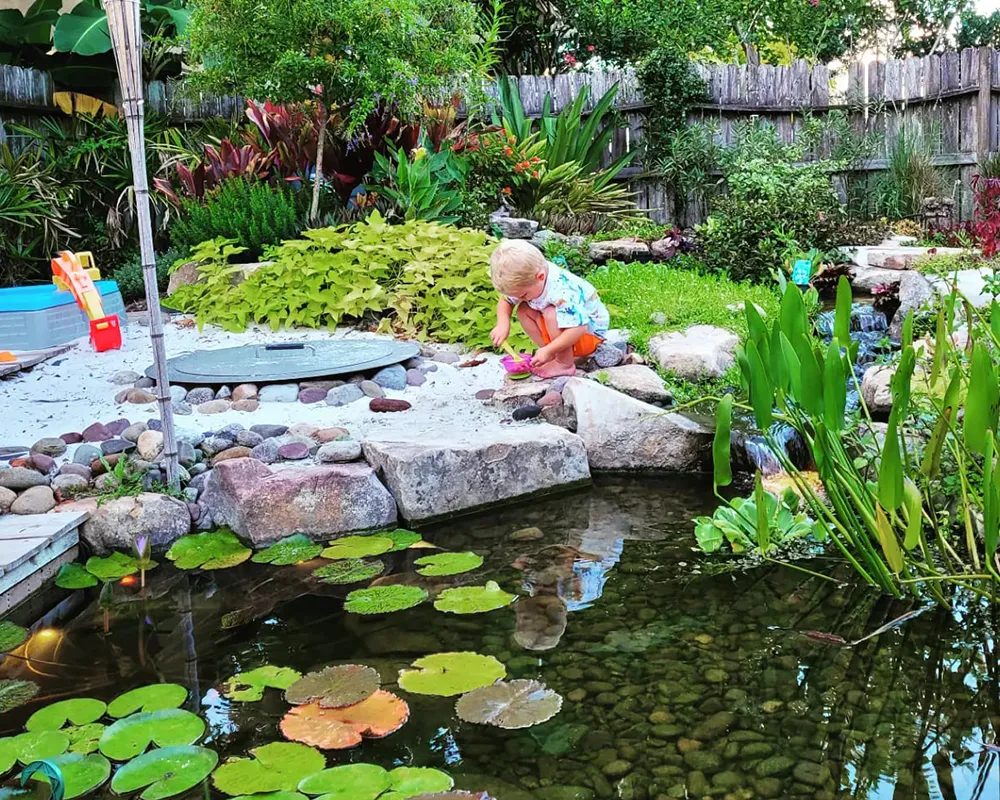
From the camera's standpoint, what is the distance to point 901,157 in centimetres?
1003

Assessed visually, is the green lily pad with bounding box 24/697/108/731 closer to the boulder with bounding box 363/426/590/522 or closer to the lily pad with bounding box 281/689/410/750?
the lily pad with bounding box 281/689/410/750

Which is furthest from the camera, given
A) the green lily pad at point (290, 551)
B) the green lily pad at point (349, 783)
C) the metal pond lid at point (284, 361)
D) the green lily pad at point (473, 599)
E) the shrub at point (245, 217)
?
the shrub at point (245, 217)

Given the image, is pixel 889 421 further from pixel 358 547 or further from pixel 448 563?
pixel 358 547

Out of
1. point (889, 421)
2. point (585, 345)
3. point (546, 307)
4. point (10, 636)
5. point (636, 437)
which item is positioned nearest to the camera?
point (889, 421)

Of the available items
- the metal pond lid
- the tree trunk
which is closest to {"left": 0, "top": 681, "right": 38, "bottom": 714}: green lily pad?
the metal pond lid

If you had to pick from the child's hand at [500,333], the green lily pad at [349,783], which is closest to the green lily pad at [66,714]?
the green lily pad at [349,783]

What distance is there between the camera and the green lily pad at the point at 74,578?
297 cm

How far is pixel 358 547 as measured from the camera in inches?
126

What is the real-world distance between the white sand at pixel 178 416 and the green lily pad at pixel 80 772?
1.98m

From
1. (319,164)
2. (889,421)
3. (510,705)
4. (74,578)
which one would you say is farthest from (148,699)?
(319,164)

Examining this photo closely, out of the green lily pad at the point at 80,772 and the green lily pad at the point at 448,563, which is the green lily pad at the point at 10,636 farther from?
the green lily pad at the point at 448,563

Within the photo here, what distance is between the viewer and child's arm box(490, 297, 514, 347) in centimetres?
441

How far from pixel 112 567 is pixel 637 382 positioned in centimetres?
247

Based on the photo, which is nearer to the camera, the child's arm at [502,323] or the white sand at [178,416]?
the white sand at [178,416]
